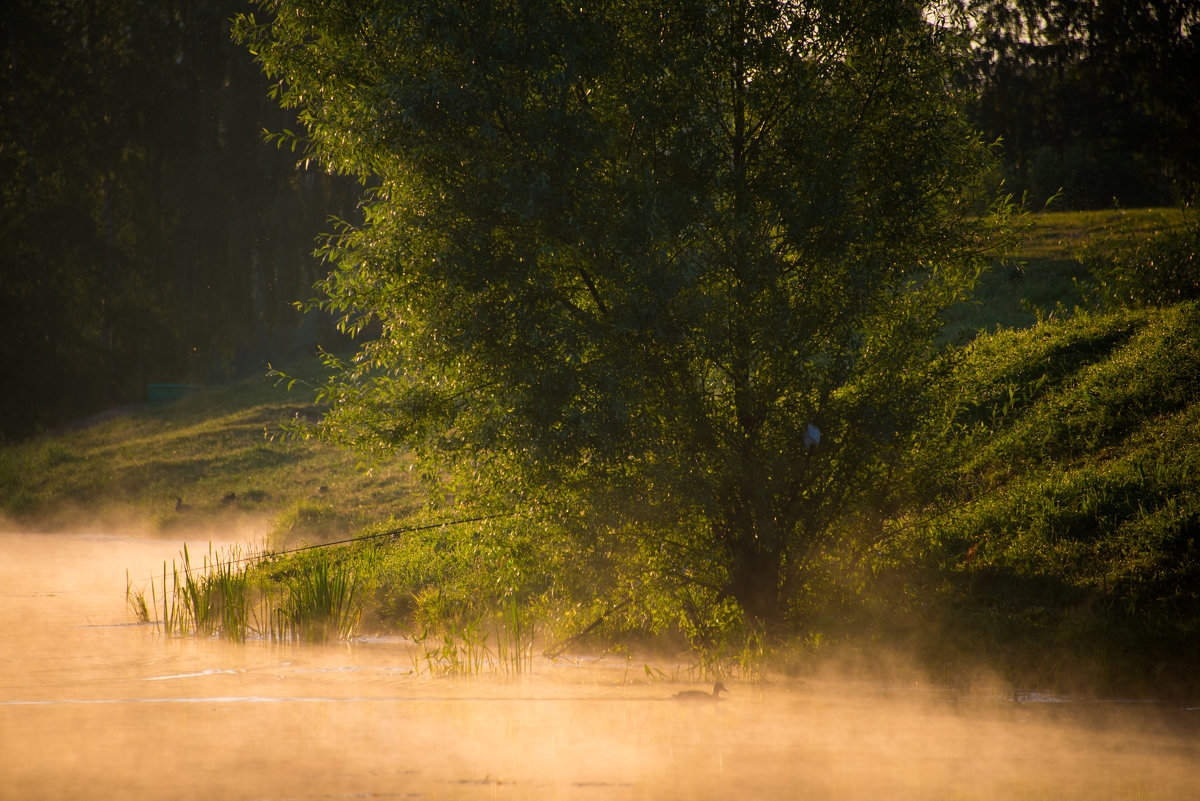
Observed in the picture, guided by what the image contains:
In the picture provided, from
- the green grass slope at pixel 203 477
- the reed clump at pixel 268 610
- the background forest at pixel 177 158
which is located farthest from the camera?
the background forest at pixel 177 158

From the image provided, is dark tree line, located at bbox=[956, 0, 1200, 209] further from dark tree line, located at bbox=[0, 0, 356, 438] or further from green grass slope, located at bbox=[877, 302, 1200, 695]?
dark tree line, located at bbox=[0, 0, 356, 438]

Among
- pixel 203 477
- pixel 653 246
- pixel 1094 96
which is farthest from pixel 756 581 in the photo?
pixel 1094 96

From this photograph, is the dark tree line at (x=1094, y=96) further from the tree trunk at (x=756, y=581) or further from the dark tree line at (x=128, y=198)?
the tree trunk at (x=756, y=581)

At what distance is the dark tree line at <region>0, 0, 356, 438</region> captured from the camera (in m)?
45.5

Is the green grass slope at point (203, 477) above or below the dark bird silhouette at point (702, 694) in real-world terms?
above

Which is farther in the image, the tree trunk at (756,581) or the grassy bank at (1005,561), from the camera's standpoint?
the tree trunk at (756,581)

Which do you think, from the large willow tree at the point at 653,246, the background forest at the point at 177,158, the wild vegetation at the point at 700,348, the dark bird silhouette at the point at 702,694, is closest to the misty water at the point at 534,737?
the dark bird silhouette at the point at 702,694

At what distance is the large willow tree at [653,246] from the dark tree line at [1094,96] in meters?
33.2

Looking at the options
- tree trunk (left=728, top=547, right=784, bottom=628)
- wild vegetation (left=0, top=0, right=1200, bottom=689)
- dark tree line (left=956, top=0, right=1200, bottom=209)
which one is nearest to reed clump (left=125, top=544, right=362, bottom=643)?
wild vegetation (left=0, top=0, right=1200, bottom=689)

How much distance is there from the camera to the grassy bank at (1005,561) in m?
10.7

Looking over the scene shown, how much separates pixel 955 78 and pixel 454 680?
935 centimetres

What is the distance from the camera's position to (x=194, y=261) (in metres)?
46.6

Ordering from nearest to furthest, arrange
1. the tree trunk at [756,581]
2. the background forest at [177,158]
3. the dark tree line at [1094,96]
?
the tree trunk at [756,581], the dark tree line at [1094,96], the background forest at [177,158]

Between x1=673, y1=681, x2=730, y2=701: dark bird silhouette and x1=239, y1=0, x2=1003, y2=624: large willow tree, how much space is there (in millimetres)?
1188
